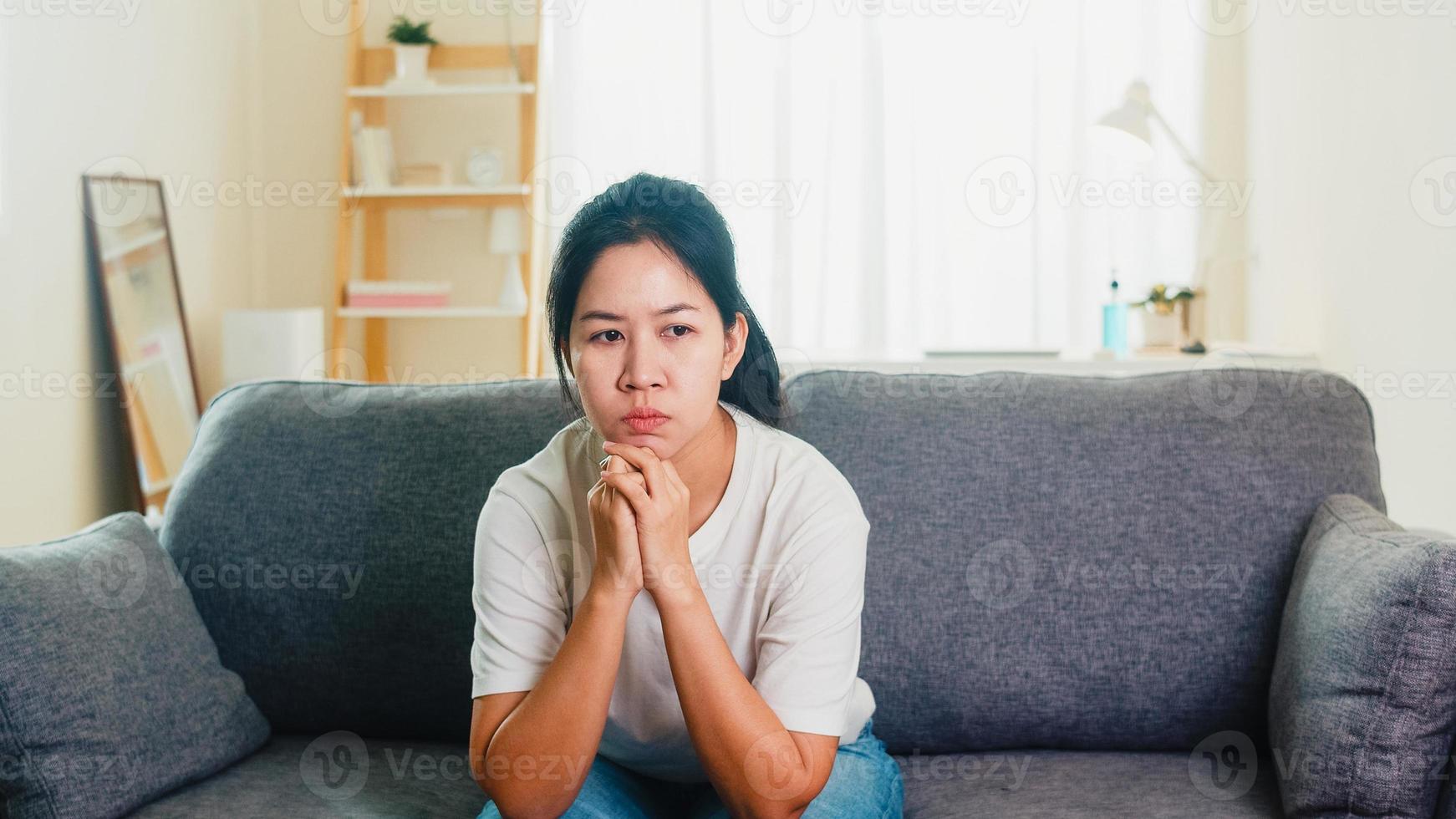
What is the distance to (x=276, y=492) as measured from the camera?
5.44 feet

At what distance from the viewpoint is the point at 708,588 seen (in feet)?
4.26

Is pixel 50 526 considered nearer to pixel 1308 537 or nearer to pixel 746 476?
pixel 746 476

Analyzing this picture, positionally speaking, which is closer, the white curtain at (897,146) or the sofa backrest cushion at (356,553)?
the sofa backrest cushion at (356,553)

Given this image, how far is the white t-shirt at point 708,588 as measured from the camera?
124cm

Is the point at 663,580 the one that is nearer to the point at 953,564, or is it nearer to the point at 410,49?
the point at 953,564

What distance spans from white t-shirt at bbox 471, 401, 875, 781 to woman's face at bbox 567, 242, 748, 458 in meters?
0.12

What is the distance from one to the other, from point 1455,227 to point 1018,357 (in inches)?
51.7

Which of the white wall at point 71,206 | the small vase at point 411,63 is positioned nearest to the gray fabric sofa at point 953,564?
the white wall at point 71,206

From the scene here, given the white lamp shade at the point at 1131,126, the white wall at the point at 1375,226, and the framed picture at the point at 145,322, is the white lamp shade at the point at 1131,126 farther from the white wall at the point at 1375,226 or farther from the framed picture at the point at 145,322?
the framed picture at the point at 145,322

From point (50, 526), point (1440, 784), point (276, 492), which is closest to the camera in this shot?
point (1440, 784)

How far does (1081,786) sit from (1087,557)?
287mm

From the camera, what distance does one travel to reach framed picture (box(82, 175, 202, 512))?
3.37 m

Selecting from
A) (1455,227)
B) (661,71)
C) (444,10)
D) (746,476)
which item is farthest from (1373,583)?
(444,10)

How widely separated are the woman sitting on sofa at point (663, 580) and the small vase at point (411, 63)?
3.15 metres
